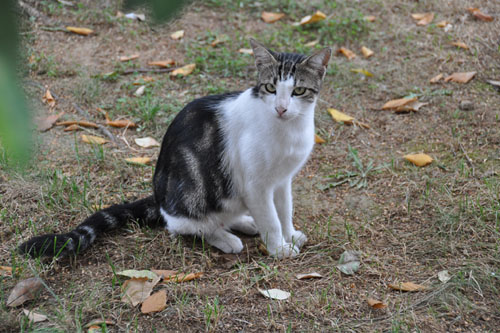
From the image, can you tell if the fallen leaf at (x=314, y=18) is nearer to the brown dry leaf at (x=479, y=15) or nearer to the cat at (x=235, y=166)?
the brown dry leaf at (x=479, y=15)

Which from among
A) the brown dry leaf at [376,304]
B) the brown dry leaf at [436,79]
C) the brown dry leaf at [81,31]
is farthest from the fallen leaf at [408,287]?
the brown dry leaf at [81,31]

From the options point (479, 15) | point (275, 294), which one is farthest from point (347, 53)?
point (275, 294)

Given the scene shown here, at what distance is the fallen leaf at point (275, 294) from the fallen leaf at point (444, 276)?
77 centimetres

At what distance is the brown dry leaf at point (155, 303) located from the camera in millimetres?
2330

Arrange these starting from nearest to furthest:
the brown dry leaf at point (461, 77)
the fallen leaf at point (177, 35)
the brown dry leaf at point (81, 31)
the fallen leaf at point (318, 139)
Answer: the fallen leaf at point (318, 139)
the brown dry leaf at point (461, 77)
the brown dry leaf at point (81, 31)
the fallen leaf at point (177, 35)

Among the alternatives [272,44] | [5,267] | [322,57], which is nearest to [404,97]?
[272,44]

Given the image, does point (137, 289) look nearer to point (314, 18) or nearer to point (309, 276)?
point (309, 276)

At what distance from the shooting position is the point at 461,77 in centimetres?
436

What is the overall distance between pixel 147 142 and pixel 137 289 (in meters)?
1.64

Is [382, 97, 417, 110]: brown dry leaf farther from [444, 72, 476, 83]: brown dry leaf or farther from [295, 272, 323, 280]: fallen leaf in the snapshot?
[295, 272, 323, 280]: fallen leaf

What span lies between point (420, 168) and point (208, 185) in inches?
61.9

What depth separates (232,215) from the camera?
2.99m

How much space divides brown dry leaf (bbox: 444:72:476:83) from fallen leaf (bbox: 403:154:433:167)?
1169mm

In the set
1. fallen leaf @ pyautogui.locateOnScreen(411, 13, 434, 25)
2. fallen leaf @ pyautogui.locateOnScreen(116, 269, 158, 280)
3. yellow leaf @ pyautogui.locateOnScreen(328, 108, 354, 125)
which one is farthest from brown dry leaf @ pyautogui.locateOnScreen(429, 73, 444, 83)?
fallen leaf @ pyautogui.locateOnScreen(116, 269, 158, 280)
